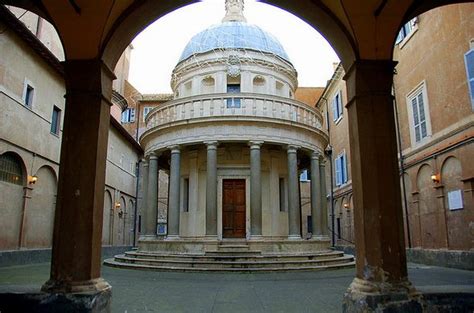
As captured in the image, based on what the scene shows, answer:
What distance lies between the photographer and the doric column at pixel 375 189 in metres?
5.23

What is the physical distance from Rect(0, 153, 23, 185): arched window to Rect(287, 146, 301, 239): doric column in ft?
36.0

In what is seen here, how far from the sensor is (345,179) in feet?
87.0

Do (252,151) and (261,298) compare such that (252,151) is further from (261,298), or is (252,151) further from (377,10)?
(377,10)

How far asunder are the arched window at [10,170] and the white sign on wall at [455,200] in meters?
16.7

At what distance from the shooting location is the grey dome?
21.1m

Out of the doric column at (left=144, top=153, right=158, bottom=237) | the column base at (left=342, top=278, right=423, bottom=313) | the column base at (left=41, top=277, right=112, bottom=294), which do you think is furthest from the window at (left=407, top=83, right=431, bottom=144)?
the column base at (left=41, top=277, right=112, bottom=294)

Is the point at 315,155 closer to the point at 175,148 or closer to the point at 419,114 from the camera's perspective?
the point at 419,114

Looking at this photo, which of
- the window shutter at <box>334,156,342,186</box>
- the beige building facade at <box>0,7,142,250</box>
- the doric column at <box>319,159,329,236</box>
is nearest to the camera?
the beige building facade at <box>0,7,142,250</box>

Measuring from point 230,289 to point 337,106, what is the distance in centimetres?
2146

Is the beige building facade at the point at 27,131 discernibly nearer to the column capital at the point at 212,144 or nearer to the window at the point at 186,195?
the window at the point at 186,195

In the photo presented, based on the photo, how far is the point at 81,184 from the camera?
5.43 meters

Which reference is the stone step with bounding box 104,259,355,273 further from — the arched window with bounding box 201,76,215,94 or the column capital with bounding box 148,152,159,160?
the arched window with bounding box 201,76,215,94

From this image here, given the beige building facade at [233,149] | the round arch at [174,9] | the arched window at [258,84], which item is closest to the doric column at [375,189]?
the round arch at [174,9]

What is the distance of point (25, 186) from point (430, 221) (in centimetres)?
1664
